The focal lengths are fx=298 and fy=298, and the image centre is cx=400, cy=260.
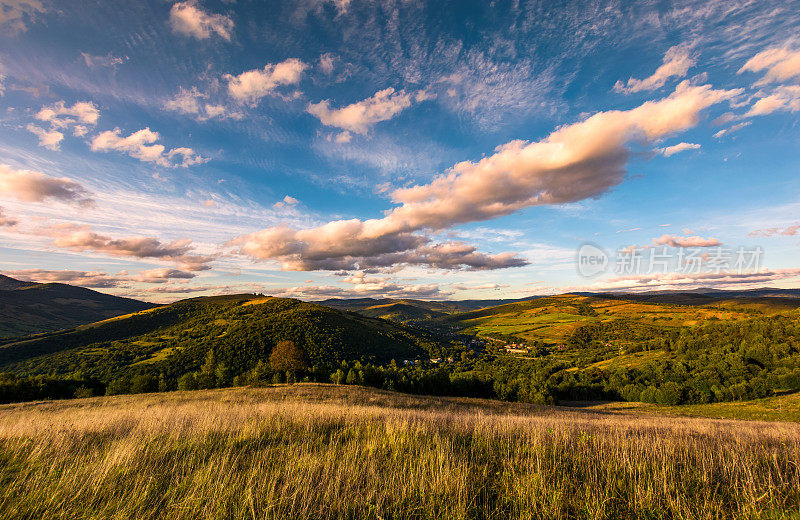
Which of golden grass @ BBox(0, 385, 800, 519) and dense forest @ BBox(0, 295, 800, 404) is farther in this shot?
dense forest @ BBox(0, 295, 800, 404)

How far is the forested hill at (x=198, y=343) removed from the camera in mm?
104500

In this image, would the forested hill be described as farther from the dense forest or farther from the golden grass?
the golden grass

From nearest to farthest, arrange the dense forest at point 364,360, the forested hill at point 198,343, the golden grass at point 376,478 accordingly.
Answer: the golden grass at point 376,478, the dense forest at point 364,360, the forested hill at point 198,343

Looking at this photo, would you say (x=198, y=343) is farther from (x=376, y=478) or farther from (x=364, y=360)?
(x=376, y=478)

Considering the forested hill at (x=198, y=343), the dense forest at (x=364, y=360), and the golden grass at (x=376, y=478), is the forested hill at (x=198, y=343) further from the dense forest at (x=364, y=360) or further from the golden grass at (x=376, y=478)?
the golden grass at (x=376, y=478)

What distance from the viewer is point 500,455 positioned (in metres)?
7.11

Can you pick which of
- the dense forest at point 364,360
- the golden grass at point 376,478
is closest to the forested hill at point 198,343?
the dense forest at point 364,360

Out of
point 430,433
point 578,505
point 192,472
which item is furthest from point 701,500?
point 192,472

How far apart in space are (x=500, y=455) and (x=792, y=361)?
11316 cm

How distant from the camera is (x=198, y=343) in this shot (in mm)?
120938

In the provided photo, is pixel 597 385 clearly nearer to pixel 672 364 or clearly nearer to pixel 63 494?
pixel 672 364

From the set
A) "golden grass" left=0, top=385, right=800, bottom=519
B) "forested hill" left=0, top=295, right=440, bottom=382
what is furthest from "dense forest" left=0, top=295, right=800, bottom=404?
"golden grass" left=0, top=385, right=800, bottom=519

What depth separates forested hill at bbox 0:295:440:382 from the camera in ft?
343

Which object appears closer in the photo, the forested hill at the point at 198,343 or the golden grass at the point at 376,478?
the golden grass at the point at 376,478
